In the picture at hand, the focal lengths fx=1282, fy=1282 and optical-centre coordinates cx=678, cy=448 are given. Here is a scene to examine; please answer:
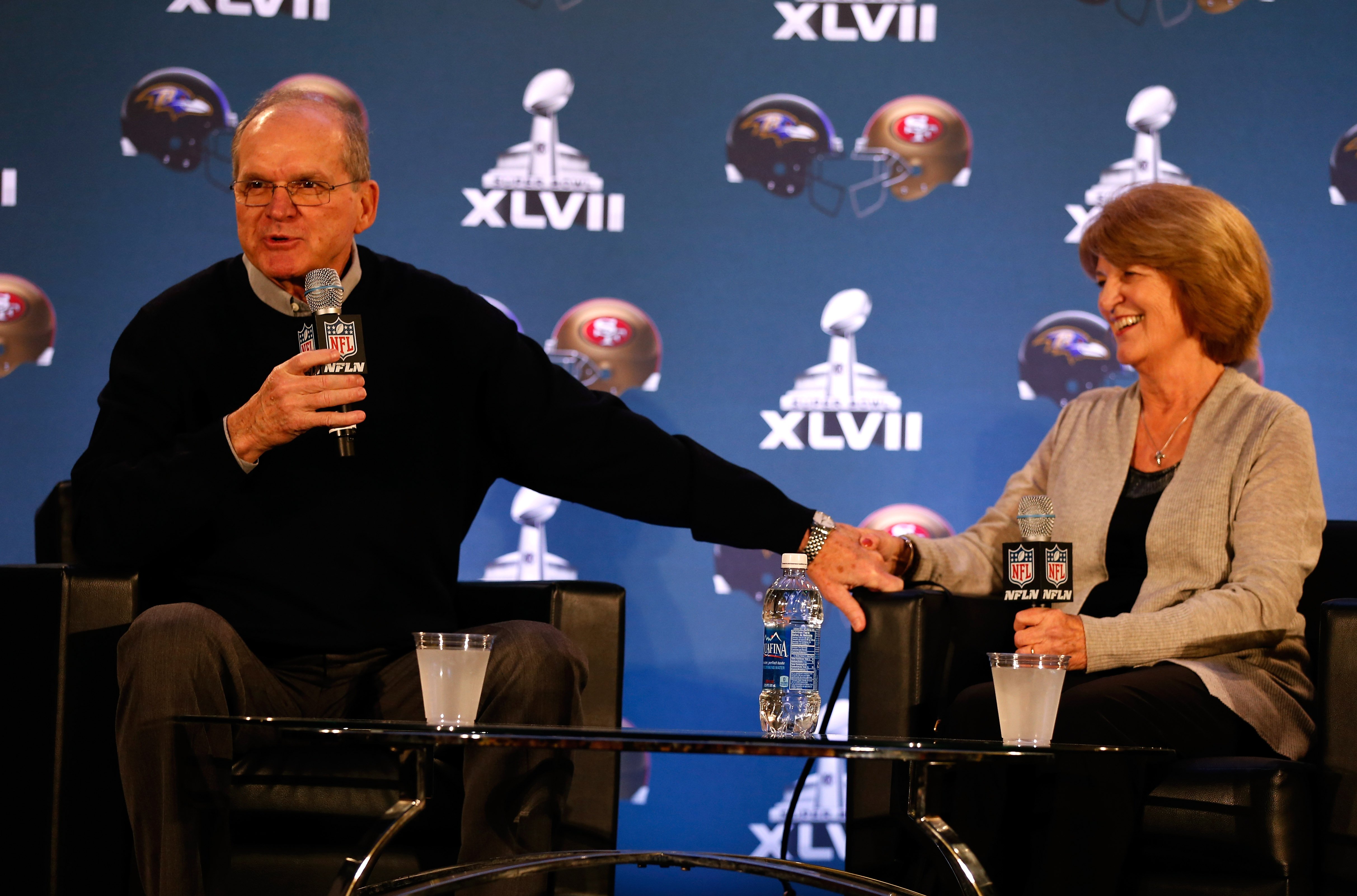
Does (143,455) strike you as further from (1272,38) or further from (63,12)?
(1272,38)

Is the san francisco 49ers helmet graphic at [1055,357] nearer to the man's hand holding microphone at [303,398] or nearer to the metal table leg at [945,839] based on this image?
the metal table leg at [945,839]

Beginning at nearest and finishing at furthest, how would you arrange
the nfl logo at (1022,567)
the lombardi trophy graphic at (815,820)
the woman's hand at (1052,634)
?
the nfl logo at (1022,567) → the woman's hand at (1052,634) → the lombardi trophy graphic at (815,820)

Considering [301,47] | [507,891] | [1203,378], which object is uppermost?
[301,47]

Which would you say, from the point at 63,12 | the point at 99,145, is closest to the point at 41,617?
the point at 99,145

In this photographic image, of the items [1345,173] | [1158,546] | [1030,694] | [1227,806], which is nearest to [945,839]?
[1030,694]

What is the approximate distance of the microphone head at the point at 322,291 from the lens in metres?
1.68

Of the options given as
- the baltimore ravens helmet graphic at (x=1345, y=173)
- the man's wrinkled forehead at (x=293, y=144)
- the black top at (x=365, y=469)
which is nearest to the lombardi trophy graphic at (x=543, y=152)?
the black top at (x=365, y=469)

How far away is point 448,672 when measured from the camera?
1.48 metres

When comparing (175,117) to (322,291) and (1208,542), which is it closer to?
(322,291)

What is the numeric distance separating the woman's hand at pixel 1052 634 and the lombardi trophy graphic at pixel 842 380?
1.02 m

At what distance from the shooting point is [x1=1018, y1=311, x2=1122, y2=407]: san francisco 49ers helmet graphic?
2.85 meters

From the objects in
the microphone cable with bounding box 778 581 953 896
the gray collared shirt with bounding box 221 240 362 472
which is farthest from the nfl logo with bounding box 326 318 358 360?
the microphone cable with bounding box 778 581 953 896

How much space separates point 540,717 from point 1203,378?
4.25ft

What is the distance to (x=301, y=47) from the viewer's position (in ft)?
9.43
